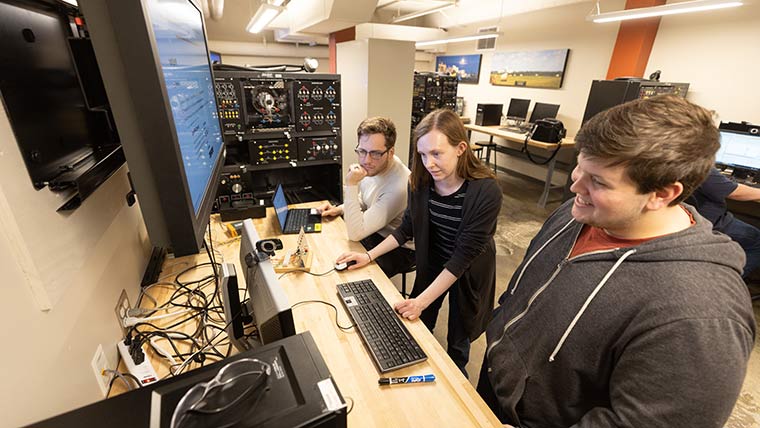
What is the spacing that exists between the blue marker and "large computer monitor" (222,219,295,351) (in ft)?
1.13

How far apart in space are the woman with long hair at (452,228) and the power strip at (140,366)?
0.73 meters

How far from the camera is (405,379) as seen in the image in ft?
3.05

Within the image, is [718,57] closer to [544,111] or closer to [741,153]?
[741,153]

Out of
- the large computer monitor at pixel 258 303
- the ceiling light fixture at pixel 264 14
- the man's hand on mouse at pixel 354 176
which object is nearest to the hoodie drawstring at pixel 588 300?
the large computer monitor at pixel 258 303

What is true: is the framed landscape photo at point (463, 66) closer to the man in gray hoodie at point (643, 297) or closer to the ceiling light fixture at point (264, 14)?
the ceiling light fixture at point (264, 14)

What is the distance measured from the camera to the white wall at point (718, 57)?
3.36 metres

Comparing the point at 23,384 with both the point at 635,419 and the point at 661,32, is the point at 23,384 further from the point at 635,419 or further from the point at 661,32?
the point at 661,32

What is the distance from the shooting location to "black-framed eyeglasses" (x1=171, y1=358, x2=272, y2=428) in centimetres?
48

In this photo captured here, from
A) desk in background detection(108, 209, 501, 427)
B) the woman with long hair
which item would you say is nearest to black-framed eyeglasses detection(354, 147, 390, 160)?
the woman with long hair

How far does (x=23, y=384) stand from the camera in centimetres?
56

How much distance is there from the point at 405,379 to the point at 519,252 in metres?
2.70

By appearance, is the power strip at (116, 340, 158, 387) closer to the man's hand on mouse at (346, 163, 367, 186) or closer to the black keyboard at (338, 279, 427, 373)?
the black keyboard at (338, 279, 427, 373)

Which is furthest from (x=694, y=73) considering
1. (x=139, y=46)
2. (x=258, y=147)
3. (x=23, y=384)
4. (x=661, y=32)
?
(x=23, y=384)

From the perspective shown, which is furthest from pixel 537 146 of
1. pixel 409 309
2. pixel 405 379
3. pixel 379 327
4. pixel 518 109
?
pixel 405 379
